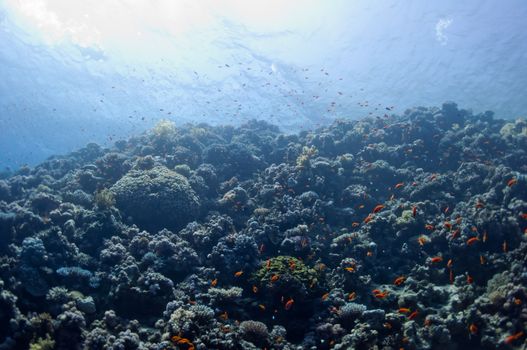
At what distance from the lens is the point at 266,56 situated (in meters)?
37.2

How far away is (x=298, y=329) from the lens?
9211mm

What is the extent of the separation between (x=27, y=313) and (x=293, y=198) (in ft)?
30.8

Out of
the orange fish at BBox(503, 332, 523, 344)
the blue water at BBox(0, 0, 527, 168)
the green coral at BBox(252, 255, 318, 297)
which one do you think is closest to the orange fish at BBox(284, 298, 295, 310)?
the green coral at BBox(252, 255, 318, 297)

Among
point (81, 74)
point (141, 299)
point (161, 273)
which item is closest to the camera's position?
point (141, 299)

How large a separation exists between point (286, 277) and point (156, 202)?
21.6 ft

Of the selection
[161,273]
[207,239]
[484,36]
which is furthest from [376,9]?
[161,273]

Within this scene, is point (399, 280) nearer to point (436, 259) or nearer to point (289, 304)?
point (436, 259)

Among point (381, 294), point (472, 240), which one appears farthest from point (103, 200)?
point (472, 240)

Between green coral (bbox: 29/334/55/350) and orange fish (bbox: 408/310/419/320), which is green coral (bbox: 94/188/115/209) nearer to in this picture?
green coral (bbox: 29/334/55/350)

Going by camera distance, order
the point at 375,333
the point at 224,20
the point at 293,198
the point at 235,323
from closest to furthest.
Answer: the point at 375,333, the point at 235,323, the point at 293,198, the point at 224,20

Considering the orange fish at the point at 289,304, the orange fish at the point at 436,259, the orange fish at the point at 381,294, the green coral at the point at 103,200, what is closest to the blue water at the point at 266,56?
the green coral at the point at 103,200

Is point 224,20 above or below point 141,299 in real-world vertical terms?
above

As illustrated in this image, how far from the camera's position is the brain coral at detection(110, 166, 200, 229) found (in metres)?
13.8

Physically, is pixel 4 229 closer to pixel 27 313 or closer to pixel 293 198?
pixel 27 313
